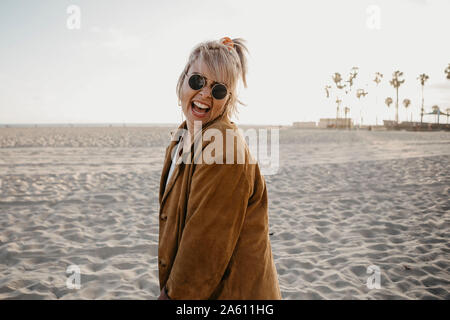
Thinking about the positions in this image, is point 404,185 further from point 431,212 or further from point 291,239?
point 291,239

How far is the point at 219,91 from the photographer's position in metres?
1.42

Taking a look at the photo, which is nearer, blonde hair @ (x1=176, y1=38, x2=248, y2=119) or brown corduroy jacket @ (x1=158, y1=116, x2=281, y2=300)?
brown corduroy jacket @ (x1=158, y1=116, x2=281, y2=300)

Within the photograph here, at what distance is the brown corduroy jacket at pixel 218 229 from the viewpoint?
1.18 meters

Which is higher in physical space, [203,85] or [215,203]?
[203,85]

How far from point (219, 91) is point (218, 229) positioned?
0.65 m

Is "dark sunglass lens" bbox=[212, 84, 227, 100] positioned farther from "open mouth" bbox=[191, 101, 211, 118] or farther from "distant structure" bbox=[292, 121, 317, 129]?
"distant structure" bbox=[292, 121, 317, 129]

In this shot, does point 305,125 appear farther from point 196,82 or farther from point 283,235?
point 196,82

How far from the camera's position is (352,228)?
4.94 meters

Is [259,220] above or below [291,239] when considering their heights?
above

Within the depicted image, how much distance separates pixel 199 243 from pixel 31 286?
3047 mm

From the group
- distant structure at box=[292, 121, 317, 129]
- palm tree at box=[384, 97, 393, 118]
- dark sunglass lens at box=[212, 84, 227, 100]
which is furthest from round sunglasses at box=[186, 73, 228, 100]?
palm tree at box=[384, 97, 393, 118]

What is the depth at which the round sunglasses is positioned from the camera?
4.65 feet

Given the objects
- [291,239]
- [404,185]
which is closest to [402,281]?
[291,239]

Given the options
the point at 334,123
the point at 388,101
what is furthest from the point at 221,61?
the point at 388,101
